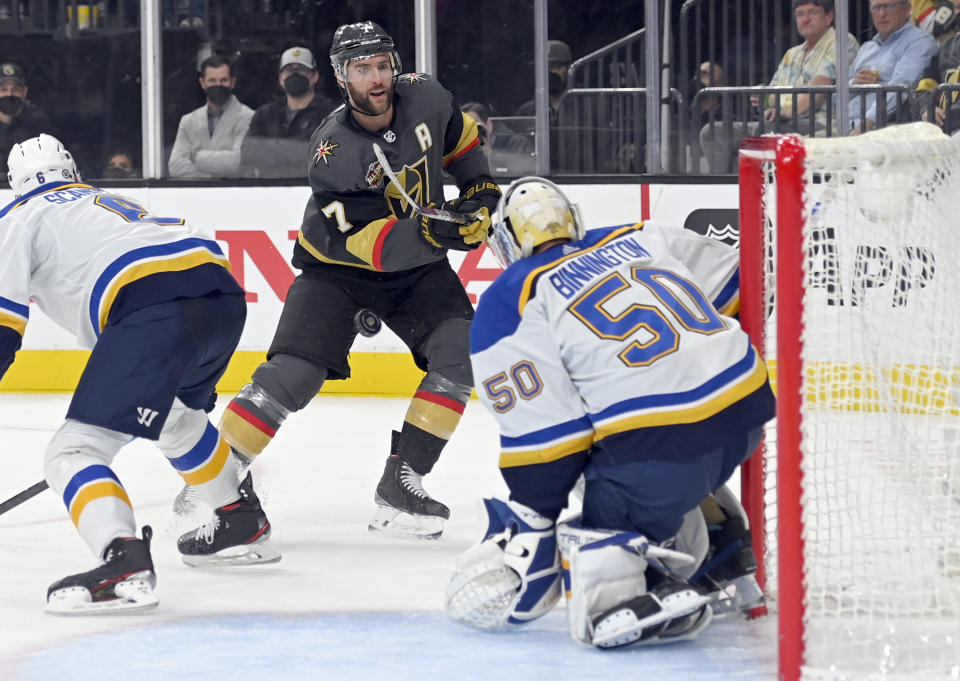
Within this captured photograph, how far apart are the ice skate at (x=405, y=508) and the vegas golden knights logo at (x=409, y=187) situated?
20.7 inches

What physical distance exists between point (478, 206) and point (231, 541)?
0.88 metres

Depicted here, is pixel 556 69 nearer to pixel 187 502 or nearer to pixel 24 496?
pixel 187 502

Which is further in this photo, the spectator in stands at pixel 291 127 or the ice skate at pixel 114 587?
the spectator in stands at pixel 291 127

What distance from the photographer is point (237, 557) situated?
2.77 metres

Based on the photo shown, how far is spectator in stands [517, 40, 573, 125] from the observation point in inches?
197

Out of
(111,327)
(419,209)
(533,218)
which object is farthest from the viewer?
(419,209)

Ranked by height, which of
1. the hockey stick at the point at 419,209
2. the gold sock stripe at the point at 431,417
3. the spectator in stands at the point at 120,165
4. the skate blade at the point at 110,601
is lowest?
the skate blade at the point at 110,601

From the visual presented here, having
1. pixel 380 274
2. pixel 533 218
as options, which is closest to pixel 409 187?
pixel 380 274

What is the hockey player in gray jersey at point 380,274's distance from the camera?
2990 mm

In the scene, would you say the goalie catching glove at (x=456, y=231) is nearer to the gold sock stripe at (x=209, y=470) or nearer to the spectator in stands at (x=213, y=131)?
the gold sock stripe at (x=209, y=470)

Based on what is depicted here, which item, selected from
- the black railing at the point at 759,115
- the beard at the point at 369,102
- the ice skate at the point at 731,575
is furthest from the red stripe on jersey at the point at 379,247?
the black railing at the point at 759,115

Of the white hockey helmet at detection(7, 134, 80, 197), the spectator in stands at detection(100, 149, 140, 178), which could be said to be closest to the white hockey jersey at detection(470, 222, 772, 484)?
the white hockey helmet at detection(7, 134, 80, 197)

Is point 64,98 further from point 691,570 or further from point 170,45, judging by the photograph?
point 691,570

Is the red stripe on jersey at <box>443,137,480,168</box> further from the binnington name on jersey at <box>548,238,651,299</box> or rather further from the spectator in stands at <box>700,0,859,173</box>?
the spectator in stands at <box>700,0,859,173</box>
